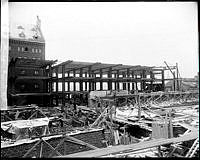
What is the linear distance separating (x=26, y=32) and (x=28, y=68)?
5.55 meters

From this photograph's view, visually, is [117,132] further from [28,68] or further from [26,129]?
[28,68]

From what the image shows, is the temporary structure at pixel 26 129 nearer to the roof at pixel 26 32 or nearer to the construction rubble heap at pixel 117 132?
the construction rubble heap at pixel 117 132

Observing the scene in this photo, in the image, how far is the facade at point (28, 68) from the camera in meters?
18.4

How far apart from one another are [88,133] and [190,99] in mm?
15326

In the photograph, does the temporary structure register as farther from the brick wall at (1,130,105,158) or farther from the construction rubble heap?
the brick wall at (1,130,105,158)

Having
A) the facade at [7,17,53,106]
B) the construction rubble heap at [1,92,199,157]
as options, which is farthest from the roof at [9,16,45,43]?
the construction rubble heap at [1,92,199,157]

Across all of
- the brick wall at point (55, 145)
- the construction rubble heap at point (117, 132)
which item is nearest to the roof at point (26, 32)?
the construction rubble heap at point (117, 132)

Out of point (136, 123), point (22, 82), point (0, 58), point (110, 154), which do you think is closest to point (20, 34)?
point (22, 82)

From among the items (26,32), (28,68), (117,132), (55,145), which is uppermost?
(26,32)

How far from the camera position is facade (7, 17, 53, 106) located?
60.3 ft

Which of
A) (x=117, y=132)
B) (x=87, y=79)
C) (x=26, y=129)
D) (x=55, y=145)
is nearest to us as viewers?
(x=55, y=145)

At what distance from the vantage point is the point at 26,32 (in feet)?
76.8

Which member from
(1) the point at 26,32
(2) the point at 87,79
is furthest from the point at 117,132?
(1) the point at 26,32

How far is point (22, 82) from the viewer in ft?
69.4
